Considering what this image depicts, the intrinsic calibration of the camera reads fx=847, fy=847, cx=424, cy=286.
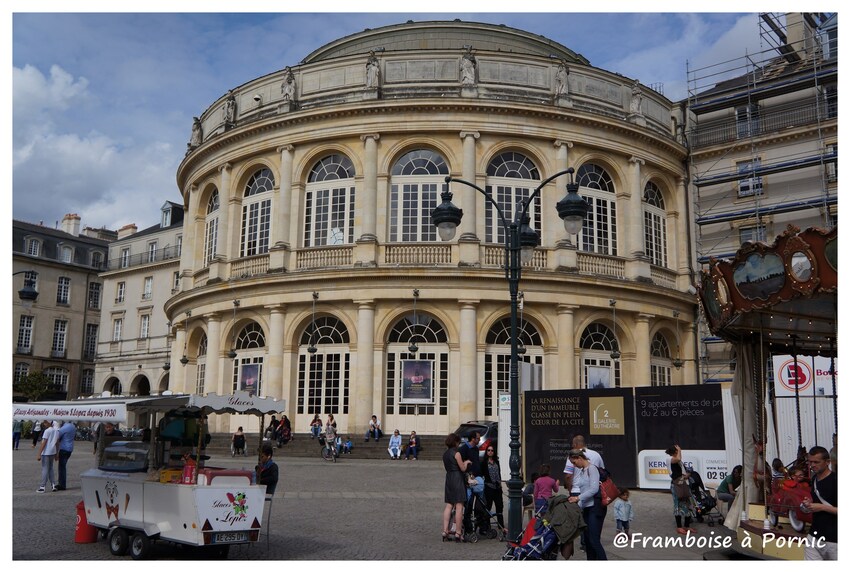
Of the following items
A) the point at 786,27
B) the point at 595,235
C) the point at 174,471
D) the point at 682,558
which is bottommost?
the point at 682,558

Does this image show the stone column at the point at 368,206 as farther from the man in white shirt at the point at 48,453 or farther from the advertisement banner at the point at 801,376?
the advertisement banner at the point at 801,376

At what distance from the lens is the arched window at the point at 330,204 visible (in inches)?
1261

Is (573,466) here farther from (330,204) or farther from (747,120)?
(747,120)

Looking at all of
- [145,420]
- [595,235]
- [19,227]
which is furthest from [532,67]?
[19,227]

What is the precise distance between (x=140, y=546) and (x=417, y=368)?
1963cm

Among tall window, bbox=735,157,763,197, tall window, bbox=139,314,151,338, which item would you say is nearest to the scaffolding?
tall window, bbox=735,157,763,197

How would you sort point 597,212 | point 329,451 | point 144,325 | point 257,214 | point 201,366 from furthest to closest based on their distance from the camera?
point 144,325 < point 201,366 < point 257,214 < point 597,212 < point 329,451

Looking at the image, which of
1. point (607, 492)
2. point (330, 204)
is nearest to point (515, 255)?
point (607, 492)

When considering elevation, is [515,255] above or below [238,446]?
above

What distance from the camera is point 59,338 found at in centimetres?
6544

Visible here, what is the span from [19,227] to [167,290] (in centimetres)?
1818

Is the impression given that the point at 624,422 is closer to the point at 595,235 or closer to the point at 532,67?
the point at 595,235

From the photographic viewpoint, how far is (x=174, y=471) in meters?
11.4

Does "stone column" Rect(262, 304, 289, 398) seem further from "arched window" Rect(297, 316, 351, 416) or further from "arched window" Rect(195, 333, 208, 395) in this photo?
"arched window" Rect(195, 333, 208, 395)
